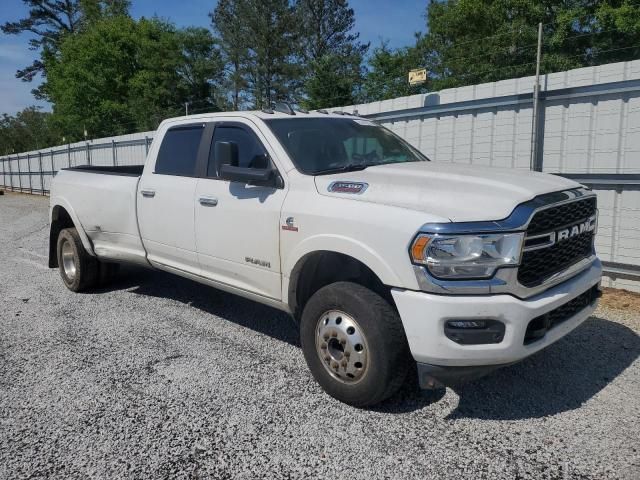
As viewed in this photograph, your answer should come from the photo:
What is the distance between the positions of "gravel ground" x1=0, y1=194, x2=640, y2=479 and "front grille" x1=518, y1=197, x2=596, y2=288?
3.00 ft

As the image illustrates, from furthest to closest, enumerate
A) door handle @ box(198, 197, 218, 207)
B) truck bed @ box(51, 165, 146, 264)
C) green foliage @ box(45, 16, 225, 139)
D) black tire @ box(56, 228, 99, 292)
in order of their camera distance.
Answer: green foliage @ box(45, 16, 225, 139)
black tire @ box(56, 228, 99, 292)
truck bed @ box(51, 165, 146, 264)
door handle @ box(198, 197, 218, 207)

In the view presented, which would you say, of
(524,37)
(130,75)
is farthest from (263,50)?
(524,37)

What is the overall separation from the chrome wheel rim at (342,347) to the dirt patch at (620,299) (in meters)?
3.62

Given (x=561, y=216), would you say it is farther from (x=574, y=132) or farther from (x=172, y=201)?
(x=574, y=132)

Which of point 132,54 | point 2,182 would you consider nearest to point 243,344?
point 2,182

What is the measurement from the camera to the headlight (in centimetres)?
273

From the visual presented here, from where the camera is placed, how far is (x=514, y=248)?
8.97 ft

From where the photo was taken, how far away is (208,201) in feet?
13.9

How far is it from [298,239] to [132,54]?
1875 inches

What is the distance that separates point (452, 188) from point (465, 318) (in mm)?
808

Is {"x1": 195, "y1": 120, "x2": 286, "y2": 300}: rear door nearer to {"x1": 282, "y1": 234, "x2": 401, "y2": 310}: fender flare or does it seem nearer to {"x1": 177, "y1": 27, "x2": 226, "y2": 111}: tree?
{"x1": 282, "y1": 234, "x2": 401, "y2": 310}: fender flare

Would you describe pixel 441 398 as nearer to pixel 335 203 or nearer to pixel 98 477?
pixel 335 203

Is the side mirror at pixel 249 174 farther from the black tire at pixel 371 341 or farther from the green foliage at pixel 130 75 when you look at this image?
the green foliage at pixel 130 75

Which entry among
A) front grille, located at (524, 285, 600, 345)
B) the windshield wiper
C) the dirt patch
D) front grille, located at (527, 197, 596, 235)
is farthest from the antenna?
the dirt patch
